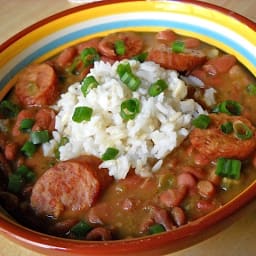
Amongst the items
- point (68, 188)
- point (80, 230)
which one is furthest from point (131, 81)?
point (80, 230)

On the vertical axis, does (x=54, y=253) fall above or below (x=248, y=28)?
below

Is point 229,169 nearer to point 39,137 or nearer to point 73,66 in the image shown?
point 39,137

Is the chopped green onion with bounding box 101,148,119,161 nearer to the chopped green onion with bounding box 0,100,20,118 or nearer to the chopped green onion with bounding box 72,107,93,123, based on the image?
the chopped green onion with bounding box 72,107,93,123

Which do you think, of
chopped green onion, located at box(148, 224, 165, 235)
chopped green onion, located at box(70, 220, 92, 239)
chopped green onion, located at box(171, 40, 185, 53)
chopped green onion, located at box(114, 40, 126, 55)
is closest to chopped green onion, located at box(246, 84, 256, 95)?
chopped green onion, located at box(171, 40, 185, 53)

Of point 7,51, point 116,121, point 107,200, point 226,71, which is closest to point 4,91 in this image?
point 7,51

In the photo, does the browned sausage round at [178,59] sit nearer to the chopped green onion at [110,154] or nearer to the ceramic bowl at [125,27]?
the ceramic bowl at [125,27]

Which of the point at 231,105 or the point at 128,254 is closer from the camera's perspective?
the point at 128,254

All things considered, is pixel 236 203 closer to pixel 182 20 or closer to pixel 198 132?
pixel 198 132
